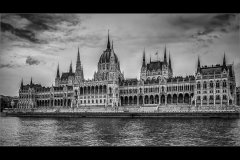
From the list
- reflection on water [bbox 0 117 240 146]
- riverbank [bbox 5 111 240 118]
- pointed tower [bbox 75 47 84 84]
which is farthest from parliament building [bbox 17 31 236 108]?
reflection on water [bbox 0 117 240 146]

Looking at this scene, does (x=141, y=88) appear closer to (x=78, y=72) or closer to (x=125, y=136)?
(x=78, y=72)

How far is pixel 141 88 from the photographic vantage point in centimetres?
6506

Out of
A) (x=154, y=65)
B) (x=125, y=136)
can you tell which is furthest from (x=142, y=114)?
(x=154, y=65)

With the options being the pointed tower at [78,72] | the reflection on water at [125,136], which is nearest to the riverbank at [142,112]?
the reflection on water at [125,136]

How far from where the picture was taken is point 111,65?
70.9 m

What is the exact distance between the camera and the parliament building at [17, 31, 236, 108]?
53.8 m

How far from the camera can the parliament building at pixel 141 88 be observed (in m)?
53.8

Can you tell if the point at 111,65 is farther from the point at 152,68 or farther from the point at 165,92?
the point at 165,92

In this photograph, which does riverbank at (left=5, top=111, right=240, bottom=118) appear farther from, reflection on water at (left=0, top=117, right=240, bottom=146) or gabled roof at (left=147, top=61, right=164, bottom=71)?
gabled roof at (left=147, top=61, right=164, bottom=71)

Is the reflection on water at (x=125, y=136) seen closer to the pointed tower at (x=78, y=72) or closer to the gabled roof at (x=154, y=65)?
the gabled roof at (x=154, y=65)
